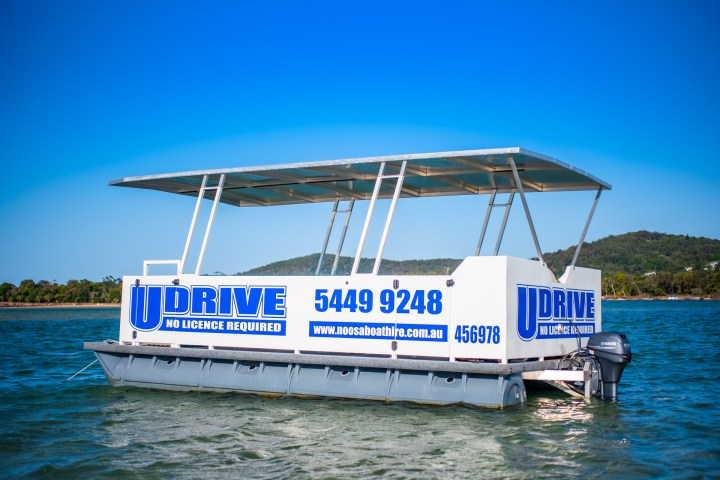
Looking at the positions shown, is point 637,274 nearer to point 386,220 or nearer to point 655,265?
point 655,265

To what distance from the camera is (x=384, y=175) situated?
498 inches

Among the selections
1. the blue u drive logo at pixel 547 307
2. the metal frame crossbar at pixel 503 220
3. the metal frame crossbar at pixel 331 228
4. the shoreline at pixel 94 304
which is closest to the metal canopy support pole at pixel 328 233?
the metal frame crossbar at pixel 331 228

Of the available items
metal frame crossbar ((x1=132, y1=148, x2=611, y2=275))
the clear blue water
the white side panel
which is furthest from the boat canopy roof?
the clear blue water

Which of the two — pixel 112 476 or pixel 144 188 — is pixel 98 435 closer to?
pixel 112 476

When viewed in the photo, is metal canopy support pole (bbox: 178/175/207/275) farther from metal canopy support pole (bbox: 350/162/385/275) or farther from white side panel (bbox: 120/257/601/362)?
metal canopy support pole (bbox: 350/162/385/275)

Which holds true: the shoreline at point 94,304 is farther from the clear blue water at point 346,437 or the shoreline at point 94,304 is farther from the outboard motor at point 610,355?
the outboard motor at point 610,355

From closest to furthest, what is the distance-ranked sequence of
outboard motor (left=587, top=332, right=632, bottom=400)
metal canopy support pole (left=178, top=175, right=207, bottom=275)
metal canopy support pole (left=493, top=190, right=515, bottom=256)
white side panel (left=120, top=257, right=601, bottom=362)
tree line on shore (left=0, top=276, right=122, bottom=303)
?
white side panel (left=120, top=257, right=601, bottom=362)
outboard motor (left=587, top=332, right=632, bottom=400)
metal canopy support pole (left=178, top=175, right=207, bottom=275)
metal canopy support pole (left=493, top=190, right=515, bottom=256)
tree line on shore (left=0, top=276, right=122, bottom=303)

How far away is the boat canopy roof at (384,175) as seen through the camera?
1130cm

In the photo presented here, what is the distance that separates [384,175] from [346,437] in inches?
199

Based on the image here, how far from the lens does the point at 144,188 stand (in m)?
14.1

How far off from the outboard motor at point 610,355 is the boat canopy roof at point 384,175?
2.72 meters

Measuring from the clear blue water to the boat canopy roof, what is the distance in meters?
3.70

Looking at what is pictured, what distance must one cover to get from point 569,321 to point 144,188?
8.22 meters

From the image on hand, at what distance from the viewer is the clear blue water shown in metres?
7.75
